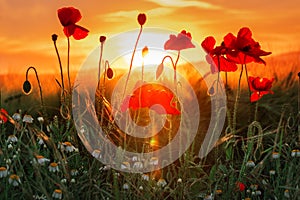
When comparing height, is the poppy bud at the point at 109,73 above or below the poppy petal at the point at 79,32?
below

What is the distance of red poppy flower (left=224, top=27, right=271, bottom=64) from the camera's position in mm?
2793

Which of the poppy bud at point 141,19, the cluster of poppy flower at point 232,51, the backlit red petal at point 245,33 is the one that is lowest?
the cluster of poppy flower at point 232,51

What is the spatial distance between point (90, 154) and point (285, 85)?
95.6 inches

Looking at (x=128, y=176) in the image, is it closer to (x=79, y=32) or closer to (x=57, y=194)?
(x=57, y=194)

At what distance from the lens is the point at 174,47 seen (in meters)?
2.78

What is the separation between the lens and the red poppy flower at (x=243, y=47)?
279 centimetres

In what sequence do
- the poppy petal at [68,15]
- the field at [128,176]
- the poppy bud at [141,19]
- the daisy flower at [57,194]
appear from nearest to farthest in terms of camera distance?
the daisy flower at [57,194], the field at [128,176], the poppy bud at [141,19], the poppy petal at [68,15]

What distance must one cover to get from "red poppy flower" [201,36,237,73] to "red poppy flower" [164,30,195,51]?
0.27ft

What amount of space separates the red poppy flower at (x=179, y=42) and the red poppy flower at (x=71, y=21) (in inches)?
15.7

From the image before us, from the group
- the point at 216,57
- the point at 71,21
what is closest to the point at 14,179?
the point at 71,21

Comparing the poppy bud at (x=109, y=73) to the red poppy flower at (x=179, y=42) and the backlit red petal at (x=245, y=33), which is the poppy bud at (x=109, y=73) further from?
the backlit red petal at (x=245, y=33)

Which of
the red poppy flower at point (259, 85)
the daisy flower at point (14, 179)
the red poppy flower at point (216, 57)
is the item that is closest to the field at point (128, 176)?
the daisy flower at point (14, 179)

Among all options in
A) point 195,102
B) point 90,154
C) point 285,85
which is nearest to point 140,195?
point 90,154

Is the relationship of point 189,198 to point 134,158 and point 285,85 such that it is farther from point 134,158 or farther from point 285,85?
point 285,85
